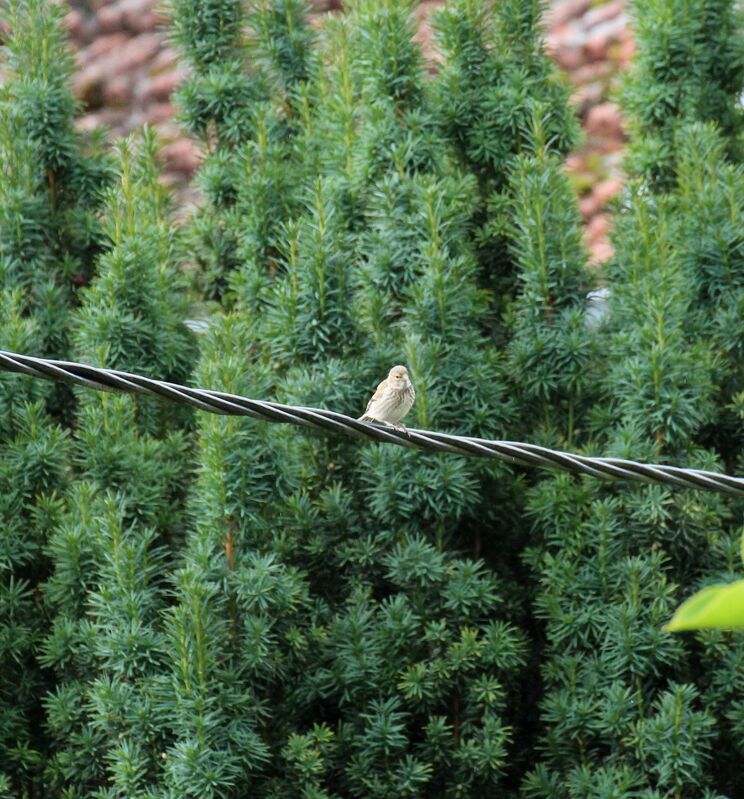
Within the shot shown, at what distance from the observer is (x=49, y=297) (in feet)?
11.2

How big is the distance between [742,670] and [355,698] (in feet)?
2.97

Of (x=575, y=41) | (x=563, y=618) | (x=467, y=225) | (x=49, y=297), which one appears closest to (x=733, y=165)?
(x=467, y=225)

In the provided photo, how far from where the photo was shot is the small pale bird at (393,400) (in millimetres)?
2754

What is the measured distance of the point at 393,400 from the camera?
2801 mm

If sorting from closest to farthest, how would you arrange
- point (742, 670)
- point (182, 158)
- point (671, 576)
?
point (742, 670)
point (671, 576)
point (182, 158)

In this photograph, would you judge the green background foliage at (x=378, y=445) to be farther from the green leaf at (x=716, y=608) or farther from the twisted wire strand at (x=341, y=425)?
the green leaf at (x=716, y=608)

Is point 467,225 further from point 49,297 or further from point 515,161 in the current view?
point 49,297

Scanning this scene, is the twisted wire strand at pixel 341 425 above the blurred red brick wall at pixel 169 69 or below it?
below

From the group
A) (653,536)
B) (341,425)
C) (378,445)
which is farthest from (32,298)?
(653,536)

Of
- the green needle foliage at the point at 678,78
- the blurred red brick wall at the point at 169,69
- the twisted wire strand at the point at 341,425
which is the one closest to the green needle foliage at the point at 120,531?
the twisted wire strand at the point at 341,425

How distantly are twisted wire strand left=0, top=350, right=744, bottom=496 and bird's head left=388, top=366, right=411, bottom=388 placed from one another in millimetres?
591

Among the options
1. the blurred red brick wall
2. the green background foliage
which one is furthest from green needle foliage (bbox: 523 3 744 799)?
the blurred red brick wall

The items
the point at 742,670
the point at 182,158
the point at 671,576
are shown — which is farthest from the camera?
the point at 182,158

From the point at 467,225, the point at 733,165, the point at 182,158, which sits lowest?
the point at 467,225
